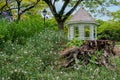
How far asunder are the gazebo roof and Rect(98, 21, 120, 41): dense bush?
8.07m

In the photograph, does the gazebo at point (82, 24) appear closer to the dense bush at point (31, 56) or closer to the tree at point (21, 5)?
the tree at point (21, 5)

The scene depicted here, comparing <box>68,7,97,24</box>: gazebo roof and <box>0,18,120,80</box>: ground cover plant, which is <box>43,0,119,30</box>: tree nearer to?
<box>68,7,97,24</box>: gazebo roof

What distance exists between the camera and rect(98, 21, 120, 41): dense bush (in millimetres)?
35031

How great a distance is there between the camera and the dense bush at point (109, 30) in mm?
35031

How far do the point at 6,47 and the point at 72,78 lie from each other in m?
3.03

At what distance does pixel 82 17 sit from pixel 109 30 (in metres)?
9.60

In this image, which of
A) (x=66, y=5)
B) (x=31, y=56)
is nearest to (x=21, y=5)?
(x=66, y=5)

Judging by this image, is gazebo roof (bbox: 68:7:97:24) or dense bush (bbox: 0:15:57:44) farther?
gazebo roof (bbox: 68:7:97:24)

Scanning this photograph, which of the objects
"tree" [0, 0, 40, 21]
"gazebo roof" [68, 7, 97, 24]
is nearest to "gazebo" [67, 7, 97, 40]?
"gazebo roof" [68, 7, 97, 24]

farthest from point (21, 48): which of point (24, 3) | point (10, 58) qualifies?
point (24, 3)

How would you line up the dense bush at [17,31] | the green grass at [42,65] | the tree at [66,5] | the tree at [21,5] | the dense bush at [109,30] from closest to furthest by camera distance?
the green grass at [42,65] → the dense bush at [17,31] → the tree at [66,5] → the tree at [21,5] → the dense bush at [109,30]

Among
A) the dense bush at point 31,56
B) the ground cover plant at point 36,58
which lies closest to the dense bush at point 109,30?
the ground cover plant at point 36,58

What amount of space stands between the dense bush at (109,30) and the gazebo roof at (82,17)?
807cm

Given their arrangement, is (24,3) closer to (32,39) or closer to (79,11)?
(79,11)
